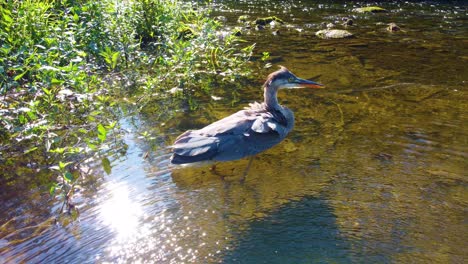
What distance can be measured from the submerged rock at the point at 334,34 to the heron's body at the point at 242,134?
21.7ft

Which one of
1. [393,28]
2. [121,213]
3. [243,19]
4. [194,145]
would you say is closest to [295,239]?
[194,145]

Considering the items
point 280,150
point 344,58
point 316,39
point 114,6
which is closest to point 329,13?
point 316,39

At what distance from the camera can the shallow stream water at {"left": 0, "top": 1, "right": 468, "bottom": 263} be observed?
4.45 m

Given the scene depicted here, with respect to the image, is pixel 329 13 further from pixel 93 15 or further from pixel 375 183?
pixel 375 183

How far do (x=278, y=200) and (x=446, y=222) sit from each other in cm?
173

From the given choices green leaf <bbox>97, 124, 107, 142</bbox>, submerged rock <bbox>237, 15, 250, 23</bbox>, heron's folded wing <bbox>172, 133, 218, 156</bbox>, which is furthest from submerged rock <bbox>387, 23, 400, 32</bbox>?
green leaf <bbox>97, 124, 107, 142</bbox>

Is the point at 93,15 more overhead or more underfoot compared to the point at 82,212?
more overhead

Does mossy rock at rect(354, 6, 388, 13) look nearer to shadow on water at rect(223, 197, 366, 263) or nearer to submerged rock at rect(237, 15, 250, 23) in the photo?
submerged rock at rect(237, 15, 250, 23)

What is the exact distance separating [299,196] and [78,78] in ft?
10.5

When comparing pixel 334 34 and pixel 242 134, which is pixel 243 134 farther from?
pixel 334 34

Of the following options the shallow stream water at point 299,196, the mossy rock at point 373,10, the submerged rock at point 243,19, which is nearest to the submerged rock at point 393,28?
the mossy rock at point 373,10

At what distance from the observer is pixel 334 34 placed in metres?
13.1

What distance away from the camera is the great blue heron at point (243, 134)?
566 cm

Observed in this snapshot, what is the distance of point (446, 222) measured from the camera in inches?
186
